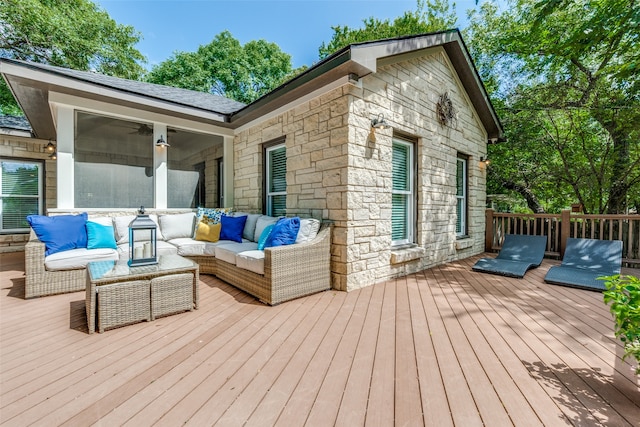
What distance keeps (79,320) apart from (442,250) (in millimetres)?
5394

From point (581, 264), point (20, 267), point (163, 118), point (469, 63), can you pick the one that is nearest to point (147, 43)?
point (163, 118)

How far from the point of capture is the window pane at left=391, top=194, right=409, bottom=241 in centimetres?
448

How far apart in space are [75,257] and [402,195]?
186 inches

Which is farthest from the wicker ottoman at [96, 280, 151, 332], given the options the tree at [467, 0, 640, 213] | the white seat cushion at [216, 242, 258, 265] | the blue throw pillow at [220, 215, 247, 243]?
the tree at [467, 0, 640, 213]

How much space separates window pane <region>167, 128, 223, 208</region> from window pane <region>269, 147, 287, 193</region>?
1.73 metres

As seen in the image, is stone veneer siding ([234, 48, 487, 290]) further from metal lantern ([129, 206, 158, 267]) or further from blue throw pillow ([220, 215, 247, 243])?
metal lantern ([129, 206, 158, 267])

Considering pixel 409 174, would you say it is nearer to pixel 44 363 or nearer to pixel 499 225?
pixel 499 225

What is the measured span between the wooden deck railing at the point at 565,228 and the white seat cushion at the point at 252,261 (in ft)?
20.2

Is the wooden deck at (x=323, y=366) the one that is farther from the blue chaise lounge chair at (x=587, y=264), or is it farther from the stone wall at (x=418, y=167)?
the stone wall at (x=418, y=167)

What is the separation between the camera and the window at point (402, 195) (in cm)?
447

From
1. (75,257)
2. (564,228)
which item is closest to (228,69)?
(75,257)

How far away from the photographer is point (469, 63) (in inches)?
214

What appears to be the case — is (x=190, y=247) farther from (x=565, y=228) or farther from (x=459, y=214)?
(x=565, y=228)

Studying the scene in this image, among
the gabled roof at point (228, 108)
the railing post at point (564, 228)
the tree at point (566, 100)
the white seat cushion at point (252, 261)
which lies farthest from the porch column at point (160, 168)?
the railing post at point (564, 228)
